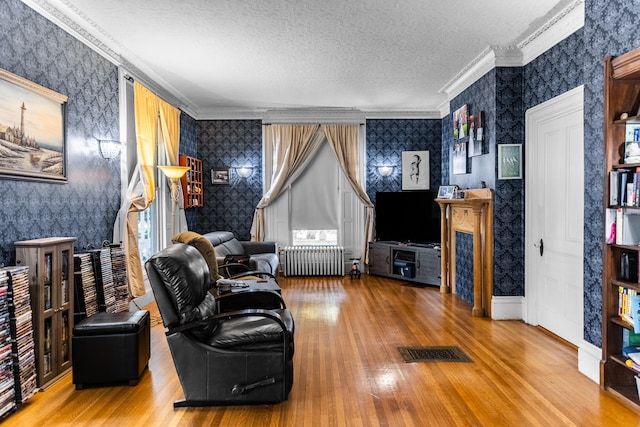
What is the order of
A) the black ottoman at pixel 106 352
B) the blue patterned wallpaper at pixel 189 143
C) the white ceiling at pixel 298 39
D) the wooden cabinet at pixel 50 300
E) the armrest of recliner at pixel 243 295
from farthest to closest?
the blue patterned wallpaper at pixel 189 143
the white ceiling at pixel 298 39
the armrest of recliner at pixel 243 295
the black ottoman at pixel 106 352
the wooden cabinet at pixel 50 300

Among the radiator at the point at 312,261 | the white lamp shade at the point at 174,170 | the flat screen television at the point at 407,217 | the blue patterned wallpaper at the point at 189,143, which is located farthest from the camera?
the radiator at the point at 312,261

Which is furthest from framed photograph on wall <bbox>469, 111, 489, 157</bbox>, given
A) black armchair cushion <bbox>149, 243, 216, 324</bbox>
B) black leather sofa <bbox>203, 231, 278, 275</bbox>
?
black armchair cushion <bbox>149, 243, 216, 324</bbox>

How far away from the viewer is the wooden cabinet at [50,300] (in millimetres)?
3156

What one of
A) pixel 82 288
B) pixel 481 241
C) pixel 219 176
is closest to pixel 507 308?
pixel 481 241

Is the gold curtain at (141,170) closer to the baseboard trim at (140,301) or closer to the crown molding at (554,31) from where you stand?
the baseboard trim at (140,301)

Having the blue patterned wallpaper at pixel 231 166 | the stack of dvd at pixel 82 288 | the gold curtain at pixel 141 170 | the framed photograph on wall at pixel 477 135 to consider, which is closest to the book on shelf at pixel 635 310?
the framed photograph on wall at pixel 477 135

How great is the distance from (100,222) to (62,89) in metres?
1.41

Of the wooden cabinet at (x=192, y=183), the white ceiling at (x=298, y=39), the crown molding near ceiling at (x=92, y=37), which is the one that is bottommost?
the wooden cabinet at (x=192, y=183)

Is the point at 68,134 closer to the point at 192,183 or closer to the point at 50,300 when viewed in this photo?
the point at 50,300

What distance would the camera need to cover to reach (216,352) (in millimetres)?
2924

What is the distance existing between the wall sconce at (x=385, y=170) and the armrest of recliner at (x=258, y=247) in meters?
2.50

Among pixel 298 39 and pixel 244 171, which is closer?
pixel 298 39

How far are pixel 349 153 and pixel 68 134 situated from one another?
5.24 m

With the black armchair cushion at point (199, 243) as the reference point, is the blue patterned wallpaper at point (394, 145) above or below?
above
